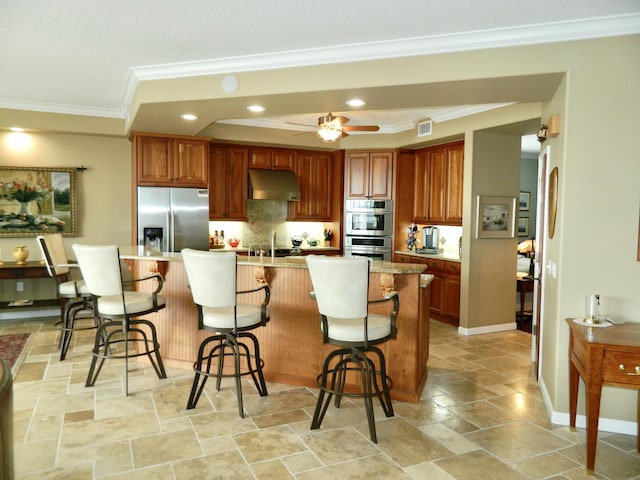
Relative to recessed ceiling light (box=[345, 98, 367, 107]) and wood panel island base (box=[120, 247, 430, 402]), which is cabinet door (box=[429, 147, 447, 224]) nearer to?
recessed ceiling light (box=[345, 98, 367, 107])

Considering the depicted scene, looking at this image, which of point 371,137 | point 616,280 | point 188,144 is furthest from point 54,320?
point 616,280

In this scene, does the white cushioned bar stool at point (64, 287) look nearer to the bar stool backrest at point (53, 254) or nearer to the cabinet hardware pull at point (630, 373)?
the bar stool backrest at point (53, 254)

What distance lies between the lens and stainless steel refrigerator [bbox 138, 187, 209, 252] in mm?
6082

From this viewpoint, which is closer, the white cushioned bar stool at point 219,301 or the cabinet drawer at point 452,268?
the white cushioned bar stool at point 219,301

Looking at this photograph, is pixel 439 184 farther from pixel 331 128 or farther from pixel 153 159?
pixel 153 159

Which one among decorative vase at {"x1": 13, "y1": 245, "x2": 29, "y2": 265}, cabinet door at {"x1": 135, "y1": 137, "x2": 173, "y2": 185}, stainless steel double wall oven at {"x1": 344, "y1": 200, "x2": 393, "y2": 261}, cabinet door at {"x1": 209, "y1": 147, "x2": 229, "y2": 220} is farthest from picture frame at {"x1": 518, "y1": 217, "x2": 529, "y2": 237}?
decorative vase at {"x1": 13, "y1": 245, "x2": 29, "y2": 265}

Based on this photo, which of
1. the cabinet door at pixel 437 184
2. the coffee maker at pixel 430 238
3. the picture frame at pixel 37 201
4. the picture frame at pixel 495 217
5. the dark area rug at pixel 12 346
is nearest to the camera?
the dark area rug at pixel 12 346

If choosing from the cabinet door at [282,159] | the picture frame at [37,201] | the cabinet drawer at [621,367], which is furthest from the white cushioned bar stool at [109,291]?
the cabinet door at [282,159]

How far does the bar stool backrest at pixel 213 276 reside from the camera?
3.20 meters

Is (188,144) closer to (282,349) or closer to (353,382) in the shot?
(282,349)

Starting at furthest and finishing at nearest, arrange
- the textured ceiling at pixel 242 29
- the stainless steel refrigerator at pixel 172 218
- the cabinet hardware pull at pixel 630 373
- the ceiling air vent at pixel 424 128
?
the ceiling air vent at pixel 424 128 → the stainless steel refrigerator at pixel 172 218 → the textured ceiling at pixel 242 29 → the cabinet hardware pull at pixel 630 373

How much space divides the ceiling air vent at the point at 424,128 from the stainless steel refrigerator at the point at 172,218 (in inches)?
123

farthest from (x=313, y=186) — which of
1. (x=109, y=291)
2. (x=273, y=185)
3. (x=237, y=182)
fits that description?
(x=109, y=291)

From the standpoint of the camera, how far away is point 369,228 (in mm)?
7438
